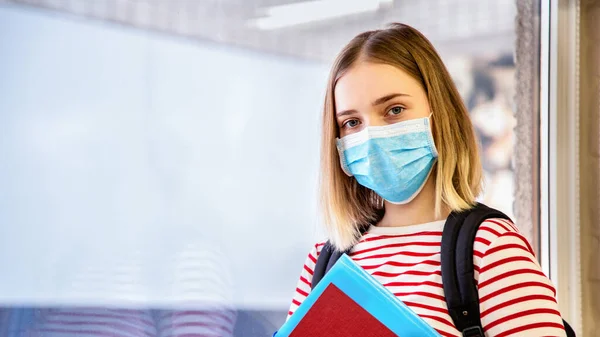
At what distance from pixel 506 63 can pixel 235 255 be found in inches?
38.8

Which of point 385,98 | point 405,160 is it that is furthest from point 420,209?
point 385,98

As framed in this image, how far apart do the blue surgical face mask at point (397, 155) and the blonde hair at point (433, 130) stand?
0.09ft

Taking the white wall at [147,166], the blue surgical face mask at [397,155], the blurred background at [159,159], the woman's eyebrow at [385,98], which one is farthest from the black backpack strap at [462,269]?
the white wall at [147,166]

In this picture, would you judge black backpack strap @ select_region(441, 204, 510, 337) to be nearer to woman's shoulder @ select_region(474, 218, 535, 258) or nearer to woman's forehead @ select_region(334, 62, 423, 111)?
woman's shoulder @ select_region(474, 218, 535, 258)

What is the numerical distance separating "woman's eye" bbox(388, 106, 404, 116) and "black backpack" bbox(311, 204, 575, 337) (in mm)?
191

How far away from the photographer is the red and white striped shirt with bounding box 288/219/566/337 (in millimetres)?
1026

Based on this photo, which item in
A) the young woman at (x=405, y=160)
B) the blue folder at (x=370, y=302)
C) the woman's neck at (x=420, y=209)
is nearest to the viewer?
the blue folder at (x=370, y=302)

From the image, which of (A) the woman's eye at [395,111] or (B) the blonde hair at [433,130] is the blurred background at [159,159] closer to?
(B) the blonde hair at [433,130]

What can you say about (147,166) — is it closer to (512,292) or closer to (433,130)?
(433,130)

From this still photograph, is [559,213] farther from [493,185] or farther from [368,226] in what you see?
[368,226]

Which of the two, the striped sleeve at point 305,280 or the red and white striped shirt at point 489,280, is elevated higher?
the red and white striped shirt at point 489,280

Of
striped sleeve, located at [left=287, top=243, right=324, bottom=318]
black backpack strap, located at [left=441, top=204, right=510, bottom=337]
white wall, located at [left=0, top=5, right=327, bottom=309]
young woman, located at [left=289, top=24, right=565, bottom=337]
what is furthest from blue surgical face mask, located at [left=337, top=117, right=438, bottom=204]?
white wall, located at [left=0, top=5, right=327, bottom=309]

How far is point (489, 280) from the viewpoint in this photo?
1050mm

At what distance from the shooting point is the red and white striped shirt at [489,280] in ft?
3.37
